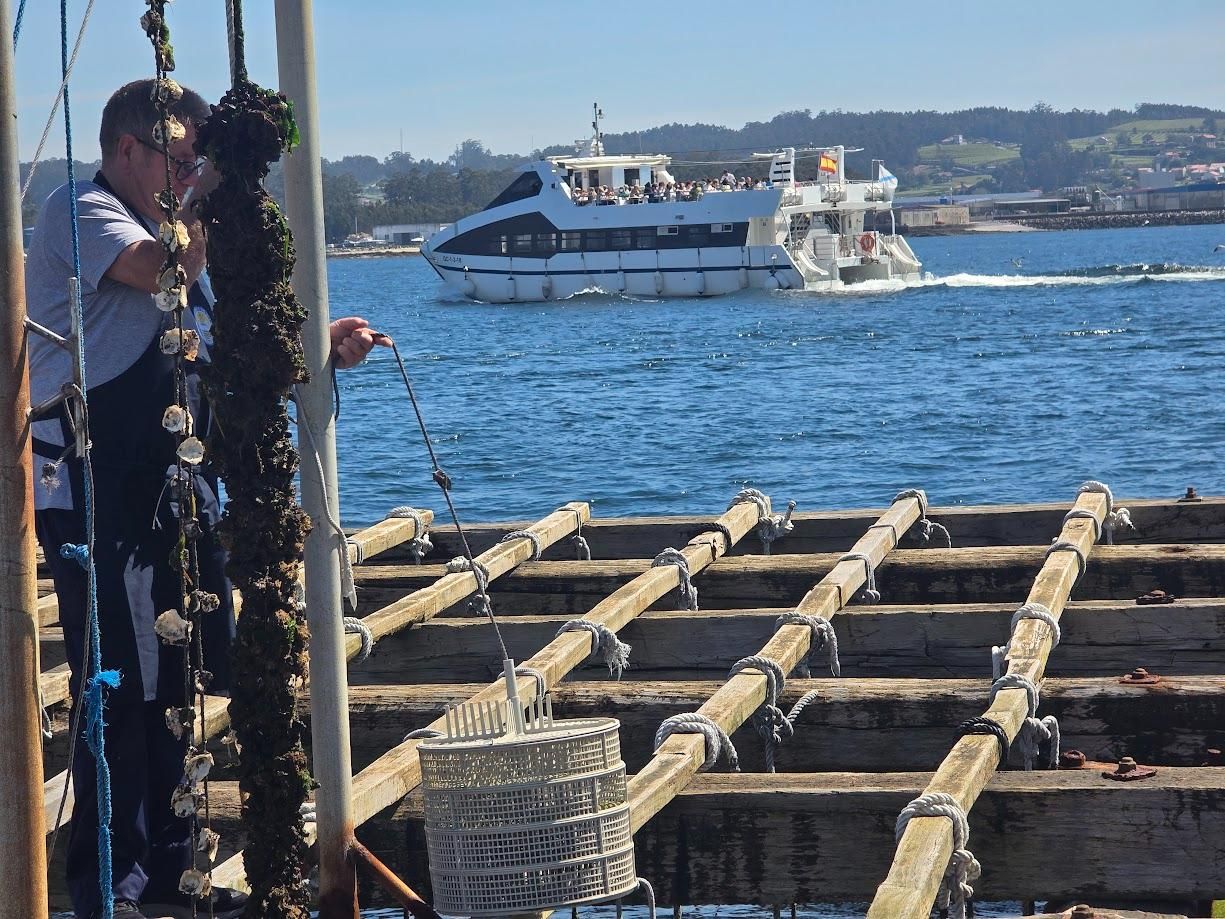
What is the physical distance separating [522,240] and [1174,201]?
152 m

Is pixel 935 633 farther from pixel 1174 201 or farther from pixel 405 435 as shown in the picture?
pixel 1174 201

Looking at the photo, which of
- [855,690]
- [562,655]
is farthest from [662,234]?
[855,690]

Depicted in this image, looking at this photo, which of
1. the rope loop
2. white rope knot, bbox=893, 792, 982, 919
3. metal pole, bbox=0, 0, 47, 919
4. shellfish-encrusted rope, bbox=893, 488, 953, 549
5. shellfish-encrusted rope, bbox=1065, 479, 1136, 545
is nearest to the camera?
metal pole, bbox=0, 0, 47, 919

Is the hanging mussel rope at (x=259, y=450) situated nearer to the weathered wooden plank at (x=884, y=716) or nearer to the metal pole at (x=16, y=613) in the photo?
the metal pole at (x=16, y=613)

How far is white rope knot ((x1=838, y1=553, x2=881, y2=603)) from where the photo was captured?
714 cm

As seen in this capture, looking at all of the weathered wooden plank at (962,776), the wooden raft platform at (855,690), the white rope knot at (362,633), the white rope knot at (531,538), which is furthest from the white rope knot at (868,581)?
the white rope knot at (362,633)

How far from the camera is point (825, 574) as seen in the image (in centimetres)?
734

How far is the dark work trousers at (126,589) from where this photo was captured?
12.4 ft

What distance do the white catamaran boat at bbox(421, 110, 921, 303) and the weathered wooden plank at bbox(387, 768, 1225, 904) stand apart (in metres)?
51.4

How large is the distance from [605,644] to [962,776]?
2.12m

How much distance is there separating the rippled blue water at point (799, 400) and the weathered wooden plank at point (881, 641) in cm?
1366

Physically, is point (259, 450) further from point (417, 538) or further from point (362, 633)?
point (417, 538)

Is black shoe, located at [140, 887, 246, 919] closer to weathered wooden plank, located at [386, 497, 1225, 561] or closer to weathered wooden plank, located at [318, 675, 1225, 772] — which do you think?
weathered wooden plank, located at [318, 675, 1225, 772]

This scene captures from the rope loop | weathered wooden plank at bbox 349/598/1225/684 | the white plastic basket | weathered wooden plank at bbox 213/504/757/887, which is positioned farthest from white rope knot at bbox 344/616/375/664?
the white plastic basket
